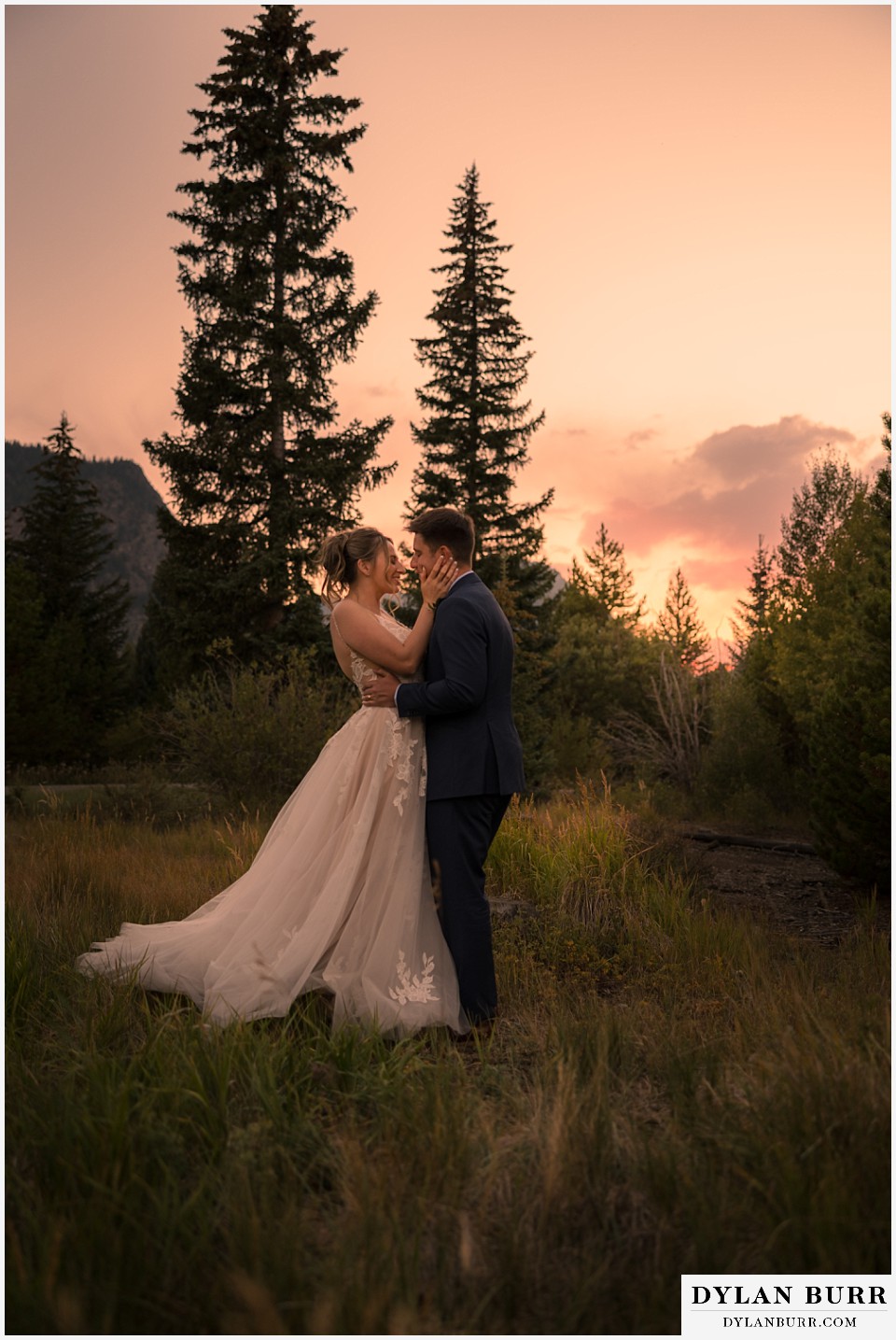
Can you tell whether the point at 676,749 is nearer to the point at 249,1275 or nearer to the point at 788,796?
the point at 788,796

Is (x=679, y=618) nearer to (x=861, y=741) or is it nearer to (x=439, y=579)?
(x=861, y=741)

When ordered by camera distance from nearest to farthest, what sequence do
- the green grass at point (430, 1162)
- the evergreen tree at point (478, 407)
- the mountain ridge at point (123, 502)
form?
1. the green grass at point (430, 1162)
2. the evergreen tree at point (478, 407)
3. the mountain ridge at point (123, 502)

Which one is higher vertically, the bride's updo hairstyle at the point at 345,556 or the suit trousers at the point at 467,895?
the bride's updo hairstyle at the point at 345,556

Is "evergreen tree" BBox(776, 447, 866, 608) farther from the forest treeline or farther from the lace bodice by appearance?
the lace bodice

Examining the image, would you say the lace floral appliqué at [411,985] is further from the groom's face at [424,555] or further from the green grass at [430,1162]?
the groom's face at [424,555]

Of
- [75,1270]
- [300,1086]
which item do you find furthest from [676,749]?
[75,1270]

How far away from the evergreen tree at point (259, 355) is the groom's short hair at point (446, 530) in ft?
51.4

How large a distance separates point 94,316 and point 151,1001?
771 cm

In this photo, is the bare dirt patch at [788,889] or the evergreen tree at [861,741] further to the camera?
the evergreen tree at [861,741]

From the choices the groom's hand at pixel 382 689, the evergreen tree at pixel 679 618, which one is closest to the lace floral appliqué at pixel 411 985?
the groom's hand at pixel 382 689

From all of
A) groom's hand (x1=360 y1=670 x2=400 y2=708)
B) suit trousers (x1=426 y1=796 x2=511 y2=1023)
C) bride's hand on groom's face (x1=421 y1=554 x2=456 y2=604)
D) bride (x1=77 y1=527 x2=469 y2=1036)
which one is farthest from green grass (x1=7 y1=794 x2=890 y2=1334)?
bride's hand on groom's face (x1=421 y1=554 x2=456 y2=604)

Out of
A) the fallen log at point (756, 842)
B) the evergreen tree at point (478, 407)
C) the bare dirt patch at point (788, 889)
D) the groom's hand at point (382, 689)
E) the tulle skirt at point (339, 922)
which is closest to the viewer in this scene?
the tulle skirt at point (339, 922)

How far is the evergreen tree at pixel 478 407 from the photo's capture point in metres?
25.6

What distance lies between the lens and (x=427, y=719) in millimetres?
4480
